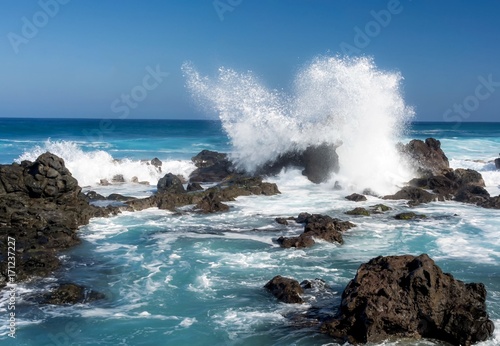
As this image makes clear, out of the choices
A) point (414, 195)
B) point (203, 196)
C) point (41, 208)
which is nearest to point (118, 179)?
point (203, 196)

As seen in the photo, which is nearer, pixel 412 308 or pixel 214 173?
pixel 412 308

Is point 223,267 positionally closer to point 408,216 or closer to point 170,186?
point 408,216

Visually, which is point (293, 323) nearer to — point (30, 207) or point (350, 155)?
point (30, 207)

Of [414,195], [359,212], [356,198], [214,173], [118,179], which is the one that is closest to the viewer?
[359,212]

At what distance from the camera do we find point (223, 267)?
39.6 feet

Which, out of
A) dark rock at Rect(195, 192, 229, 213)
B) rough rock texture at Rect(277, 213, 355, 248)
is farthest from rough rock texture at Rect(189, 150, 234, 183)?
rough rock texture at Rect(277, 213, 355, 248)

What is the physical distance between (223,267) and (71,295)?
363 centimetres

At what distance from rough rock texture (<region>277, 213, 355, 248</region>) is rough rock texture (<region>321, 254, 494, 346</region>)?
4903mm

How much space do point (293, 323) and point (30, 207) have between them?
396 inches

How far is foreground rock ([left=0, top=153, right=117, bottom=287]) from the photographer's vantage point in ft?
44.7

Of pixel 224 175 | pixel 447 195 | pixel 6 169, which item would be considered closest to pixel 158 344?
pixel 6 169

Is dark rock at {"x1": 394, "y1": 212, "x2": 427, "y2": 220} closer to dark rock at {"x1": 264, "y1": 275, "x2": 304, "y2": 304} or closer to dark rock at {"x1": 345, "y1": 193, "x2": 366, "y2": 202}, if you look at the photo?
dark rock at {"x1": 345, "y1": 193, "x2": 366, "y2": 202}

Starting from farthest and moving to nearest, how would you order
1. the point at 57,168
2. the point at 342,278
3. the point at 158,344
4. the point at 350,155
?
the point at 350,155 < the point at 57,168 < the point at 342,278 < the point at 158,344

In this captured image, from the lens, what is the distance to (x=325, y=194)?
22531 millimetres
